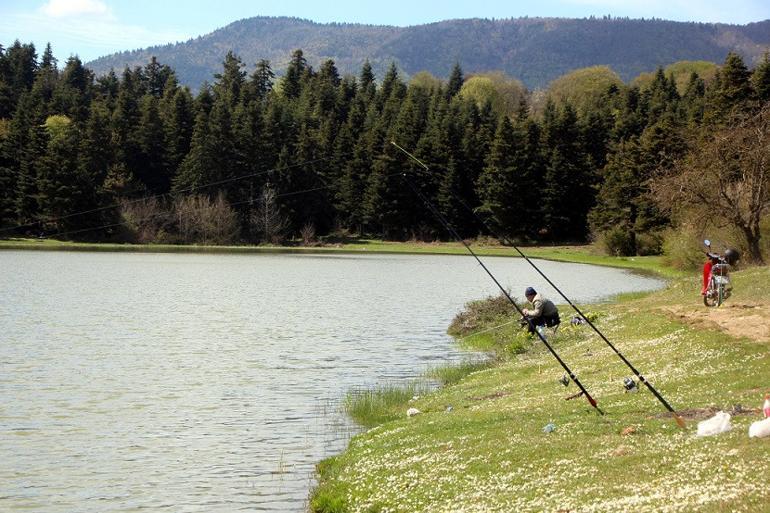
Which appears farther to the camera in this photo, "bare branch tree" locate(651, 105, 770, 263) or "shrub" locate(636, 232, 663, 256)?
"shrub" locate(636, 232, 663, 256)

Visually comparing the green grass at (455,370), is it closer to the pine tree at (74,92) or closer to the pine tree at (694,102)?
the pine tree at (694,102)

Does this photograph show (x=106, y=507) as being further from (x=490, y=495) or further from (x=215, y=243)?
(x=215, y=243)

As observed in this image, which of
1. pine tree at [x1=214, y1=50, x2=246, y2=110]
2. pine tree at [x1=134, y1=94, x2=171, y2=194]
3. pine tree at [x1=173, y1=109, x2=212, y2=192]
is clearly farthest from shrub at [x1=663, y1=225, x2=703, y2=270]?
pine tree at [x1=214, y1=50, x2=246, y2=110]

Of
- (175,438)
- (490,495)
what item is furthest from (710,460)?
(175,438)

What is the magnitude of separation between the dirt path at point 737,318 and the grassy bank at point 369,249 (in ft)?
215

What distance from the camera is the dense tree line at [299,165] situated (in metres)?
122

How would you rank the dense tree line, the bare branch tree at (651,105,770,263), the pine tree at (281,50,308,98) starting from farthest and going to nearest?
the pine tree at (281,50,308,98), the dense tree line, the bare branch tree at (651,105,770,263)

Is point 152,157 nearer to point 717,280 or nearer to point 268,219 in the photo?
point 268,219

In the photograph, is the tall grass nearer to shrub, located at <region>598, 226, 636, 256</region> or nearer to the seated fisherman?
the seated fisherman

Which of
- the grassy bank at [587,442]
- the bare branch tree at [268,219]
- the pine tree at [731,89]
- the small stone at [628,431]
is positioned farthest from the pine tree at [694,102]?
the small stone at [628,431]

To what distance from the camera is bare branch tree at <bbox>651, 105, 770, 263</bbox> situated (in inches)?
1967

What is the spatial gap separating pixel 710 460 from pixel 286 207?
400 ft

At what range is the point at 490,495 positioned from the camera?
512 inches

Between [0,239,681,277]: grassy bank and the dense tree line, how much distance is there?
397 centimetres
